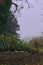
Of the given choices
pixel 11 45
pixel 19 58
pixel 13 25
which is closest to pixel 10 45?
pixel 11 45

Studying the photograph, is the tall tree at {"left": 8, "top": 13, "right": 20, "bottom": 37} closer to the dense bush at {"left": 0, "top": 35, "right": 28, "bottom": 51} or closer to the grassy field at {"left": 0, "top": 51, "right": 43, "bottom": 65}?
the dense bush at {"left": 0, "top": 35, "right": 28, "bottom": 51}

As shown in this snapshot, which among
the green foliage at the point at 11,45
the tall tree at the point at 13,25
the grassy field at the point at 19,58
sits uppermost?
the tall tree at the point at 13,25

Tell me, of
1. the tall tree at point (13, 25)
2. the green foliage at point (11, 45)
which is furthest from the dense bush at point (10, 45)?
the tall tree at point (13, 25)

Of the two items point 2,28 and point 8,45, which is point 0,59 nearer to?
point 8,45

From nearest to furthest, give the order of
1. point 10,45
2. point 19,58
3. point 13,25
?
point 19,58, point 10,45, point 13,25

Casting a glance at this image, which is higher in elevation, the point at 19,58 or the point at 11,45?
the point at 11,45

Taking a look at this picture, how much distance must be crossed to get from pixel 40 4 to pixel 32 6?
0.44 m

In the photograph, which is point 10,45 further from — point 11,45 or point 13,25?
point 13,25

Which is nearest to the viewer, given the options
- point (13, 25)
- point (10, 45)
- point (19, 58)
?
point (19, 58)

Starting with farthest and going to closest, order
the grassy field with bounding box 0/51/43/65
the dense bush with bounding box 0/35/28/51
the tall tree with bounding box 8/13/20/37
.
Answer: the tall tree with bounding box 8/13/20/37
the dense bush with bounding box 0/35/28/51
the grassy field with bounding box 0/51/43/65

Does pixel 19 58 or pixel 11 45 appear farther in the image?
pixel 11 45

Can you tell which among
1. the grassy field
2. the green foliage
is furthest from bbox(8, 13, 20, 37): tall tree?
the grassy field

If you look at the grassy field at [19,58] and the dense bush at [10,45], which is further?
the dense bush at [10,45]

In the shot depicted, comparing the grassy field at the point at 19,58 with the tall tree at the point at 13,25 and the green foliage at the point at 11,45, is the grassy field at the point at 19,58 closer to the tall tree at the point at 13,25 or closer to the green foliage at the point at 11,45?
the green foliage at the point at 11,45
